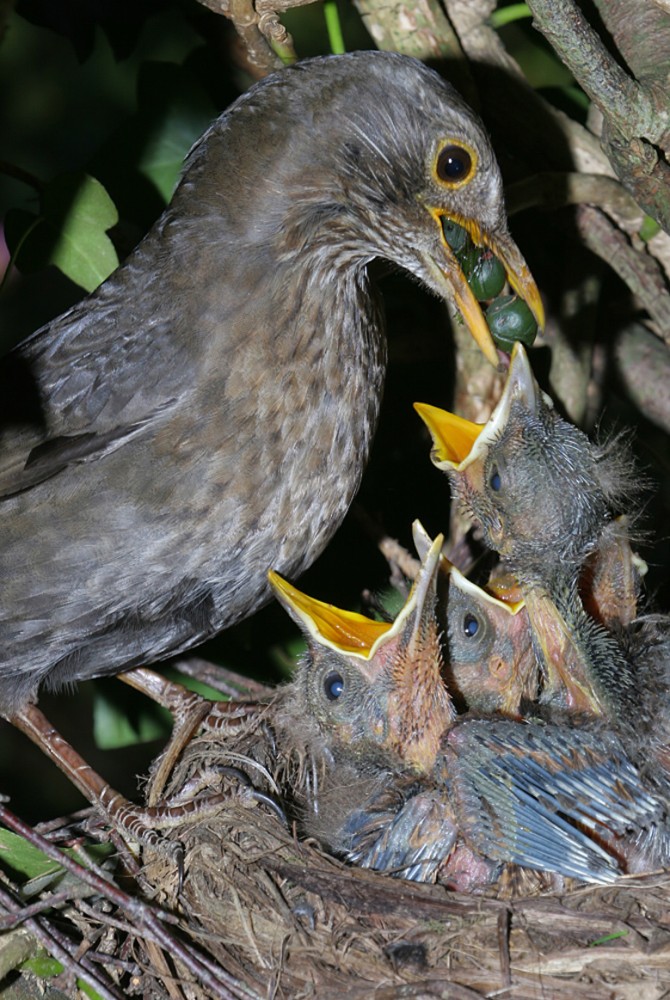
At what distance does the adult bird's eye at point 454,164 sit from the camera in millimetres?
2734

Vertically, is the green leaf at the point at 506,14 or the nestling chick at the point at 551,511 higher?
the green leaf at the point at 506,14

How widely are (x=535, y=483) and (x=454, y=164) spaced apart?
722 millimetres

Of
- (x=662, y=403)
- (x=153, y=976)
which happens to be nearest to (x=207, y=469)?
(x=153, y=976)

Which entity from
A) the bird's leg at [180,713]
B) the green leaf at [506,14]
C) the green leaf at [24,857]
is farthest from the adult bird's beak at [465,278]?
the green leaf at [24,857]

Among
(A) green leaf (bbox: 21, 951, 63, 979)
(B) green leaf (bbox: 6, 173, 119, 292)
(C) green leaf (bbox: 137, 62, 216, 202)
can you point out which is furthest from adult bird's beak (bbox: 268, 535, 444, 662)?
(C) green leaf (bbox: 137, 62, 216, 202)

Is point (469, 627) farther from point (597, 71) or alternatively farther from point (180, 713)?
point (597, 71)

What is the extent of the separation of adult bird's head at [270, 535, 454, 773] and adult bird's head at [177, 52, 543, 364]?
25.0 inches

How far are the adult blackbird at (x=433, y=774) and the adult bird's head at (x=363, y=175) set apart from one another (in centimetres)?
67

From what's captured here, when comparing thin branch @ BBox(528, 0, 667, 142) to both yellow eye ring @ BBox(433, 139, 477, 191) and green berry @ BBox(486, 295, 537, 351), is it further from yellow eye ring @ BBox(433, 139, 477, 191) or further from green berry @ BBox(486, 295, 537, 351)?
green berry @ BBox(486, 295, 537, 351)

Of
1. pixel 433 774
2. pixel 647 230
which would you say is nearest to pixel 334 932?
pixel 433 774

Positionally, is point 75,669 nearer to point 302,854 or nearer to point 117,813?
point 117,813

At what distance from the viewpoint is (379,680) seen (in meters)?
2.82

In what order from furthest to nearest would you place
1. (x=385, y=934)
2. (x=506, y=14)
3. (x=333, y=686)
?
(x=506, y=14) < (x=333, y=686) < (x=385, y=934)

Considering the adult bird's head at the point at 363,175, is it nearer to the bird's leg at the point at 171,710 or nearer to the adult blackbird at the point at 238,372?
the adult blackbird at the point at 238,372
